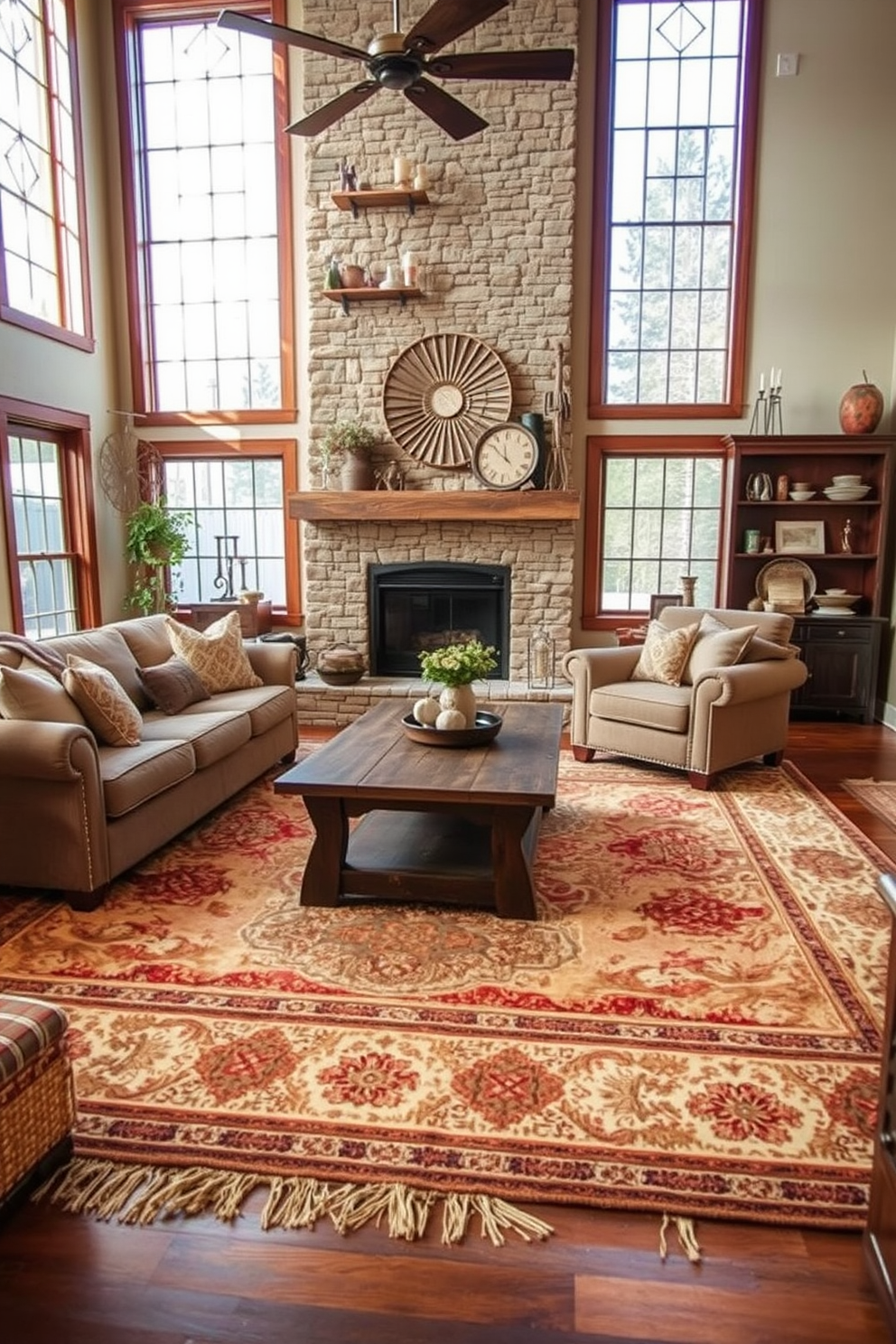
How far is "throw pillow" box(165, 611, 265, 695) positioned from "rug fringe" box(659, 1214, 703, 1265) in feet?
11.6

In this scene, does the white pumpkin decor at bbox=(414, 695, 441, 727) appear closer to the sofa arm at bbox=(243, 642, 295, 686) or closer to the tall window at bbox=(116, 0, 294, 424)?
the sofa arm at bbox=(243, 642, 295, 686)

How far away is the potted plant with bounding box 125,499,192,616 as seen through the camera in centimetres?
656

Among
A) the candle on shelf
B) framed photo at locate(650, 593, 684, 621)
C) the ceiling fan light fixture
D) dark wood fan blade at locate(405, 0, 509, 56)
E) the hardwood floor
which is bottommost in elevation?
the hardwood floor

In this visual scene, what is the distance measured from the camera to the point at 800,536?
253 inches

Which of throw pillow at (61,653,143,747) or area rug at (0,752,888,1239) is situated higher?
throw pillow at (61,653,143,747)

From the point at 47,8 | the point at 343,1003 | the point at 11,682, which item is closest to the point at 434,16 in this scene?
the point at 11,682

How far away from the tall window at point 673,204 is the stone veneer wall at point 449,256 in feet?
1.62

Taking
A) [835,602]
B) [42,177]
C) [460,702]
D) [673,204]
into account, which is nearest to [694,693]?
[460,702]

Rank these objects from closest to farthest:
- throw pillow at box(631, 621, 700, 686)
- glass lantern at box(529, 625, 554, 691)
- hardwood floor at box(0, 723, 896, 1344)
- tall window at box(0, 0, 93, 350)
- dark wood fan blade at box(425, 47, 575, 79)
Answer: hardwood floor at box(0, 723, 896, 1344) → dark wood fan blade at box(425, 47, 575, 79) → throw pillow at box(631, 621, 700, 686) → tall window at box(0, 0, 93, 350) → glass lantern at box(529, 625, 554, 691)

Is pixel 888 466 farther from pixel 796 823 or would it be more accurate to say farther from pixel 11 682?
pixel 11 682

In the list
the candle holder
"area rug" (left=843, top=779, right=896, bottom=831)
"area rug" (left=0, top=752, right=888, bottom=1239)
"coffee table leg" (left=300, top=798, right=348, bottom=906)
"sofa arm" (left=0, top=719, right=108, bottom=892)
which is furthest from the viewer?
the candle holder

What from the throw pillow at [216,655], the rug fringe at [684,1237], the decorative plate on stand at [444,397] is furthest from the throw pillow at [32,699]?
the decorative plate on stand at [444,397]

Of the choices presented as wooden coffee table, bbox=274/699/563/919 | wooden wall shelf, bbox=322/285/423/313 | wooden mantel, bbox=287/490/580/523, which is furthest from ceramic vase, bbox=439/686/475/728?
wooden wall shelf, bbox=322/285/423/313

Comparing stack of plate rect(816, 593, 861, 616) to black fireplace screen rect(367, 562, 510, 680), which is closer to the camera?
stack of plate rect(816, 593, 861, 616)
